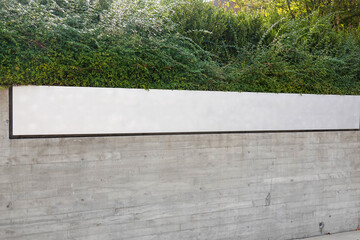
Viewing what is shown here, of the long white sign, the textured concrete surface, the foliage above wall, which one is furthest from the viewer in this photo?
the textured concrete surface

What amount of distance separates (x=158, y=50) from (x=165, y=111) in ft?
2.42

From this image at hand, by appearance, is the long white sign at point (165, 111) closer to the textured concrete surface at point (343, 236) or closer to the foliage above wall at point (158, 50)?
the foliage above wall at point (158, 50)

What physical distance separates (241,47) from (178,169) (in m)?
2.47

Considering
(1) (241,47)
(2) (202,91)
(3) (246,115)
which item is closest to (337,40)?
(1) (241,47)

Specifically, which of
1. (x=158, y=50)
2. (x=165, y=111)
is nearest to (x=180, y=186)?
(x=165, y=111)

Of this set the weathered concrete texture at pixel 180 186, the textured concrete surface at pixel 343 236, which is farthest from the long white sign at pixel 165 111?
the textured concrete surface at pixel 343 236

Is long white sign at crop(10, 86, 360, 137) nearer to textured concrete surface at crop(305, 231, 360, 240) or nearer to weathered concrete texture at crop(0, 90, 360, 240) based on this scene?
weathered concrete texture at crop(0, 90, 360, 240)

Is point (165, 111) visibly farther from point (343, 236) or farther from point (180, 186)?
point (343, 236)

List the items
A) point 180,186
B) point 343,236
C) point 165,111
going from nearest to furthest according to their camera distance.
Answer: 1. point 165,111
2. point 180,186
3. point 343,236

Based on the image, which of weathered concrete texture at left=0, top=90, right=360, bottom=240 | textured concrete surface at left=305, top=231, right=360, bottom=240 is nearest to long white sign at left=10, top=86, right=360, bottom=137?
weathered concrete texture at left=0, top=90, right=360, bottom=240

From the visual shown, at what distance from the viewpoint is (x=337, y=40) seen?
6.02m

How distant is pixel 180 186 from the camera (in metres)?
3.96

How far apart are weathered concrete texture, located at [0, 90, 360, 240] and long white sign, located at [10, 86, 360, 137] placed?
13 cm

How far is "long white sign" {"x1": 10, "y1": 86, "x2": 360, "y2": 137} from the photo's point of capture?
328 centimetres
